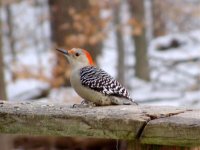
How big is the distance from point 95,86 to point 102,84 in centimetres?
6

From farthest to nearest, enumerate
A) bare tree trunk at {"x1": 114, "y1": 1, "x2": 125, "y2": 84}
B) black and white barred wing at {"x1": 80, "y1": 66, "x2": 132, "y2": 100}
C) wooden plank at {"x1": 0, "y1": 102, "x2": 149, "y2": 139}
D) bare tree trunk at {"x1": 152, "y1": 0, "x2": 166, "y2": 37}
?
bare tree trunk at {"x1": 152, "y1": 0, "x2": 166, "y2": 37} → bare tree trunk at {"x1": 114, "y1": 1, "x2": 125, "y2": 84} → black and white barred wing at {"x1": 80, "y1": 66, "x2": 132, "y2": 100} → wooden plank at {"x1": 0, "y1": 102, "x2": 149, "y2": 139}

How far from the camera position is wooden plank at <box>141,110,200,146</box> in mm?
2367

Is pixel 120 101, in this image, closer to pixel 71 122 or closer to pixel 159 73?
pixel 71 122

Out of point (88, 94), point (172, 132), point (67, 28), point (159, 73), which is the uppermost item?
point (159, 73)

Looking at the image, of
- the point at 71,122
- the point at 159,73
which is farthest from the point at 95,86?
the point at 159,73

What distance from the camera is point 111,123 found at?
2527 mm

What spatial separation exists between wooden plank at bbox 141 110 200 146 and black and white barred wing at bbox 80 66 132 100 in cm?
118

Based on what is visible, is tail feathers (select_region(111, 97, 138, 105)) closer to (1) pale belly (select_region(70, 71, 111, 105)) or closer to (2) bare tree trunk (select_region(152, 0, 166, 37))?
(1) pale belly (select_region(70, 71, 111, 105))

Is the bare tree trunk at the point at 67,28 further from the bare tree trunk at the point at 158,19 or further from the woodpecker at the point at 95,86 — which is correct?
the bare tree trunk at the point at 158,19

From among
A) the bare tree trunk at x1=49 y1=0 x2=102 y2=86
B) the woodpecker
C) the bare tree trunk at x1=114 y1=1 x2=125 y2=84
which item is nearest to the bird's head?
the woodpecker

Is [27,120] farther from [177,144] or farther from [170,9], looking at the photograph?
[170,9]

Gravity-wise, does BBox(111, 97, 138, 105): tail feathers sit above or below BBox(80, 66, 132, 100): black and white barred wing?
below

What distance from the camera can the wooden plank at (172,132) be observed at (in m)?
2.37

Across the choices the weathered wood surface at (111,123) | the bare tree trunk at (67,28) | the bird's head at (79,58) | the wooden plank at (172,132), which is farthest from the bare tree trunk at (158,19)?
the wooden plank at (172,132)
